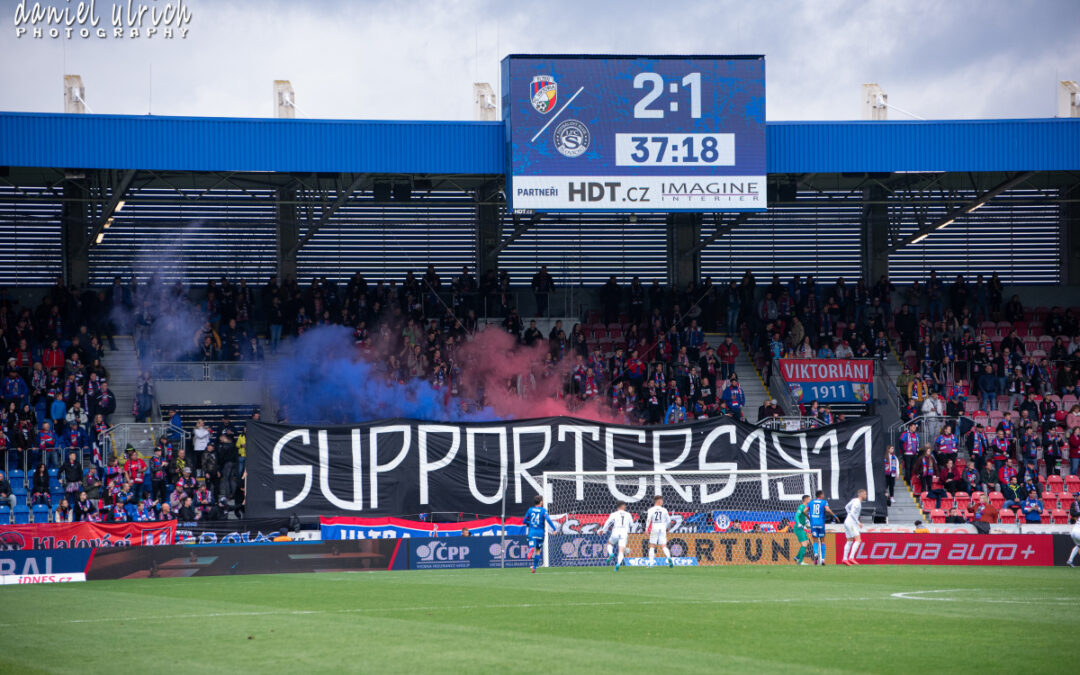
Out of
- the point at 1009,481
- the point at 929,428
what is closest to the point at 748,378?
the point at 929,428

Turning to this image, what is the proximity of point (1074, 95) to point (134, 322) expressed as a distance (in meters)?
29.9

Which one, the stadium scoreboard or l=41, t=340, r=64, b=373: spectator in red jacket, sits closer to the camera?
the stadium scoreboard

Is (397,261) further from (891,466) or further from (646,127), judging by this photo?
(891,466)

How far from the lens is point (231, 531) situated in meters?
29.2

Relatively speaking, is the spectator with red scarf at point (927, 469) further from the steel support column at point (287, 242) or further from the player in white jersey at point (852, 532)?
the steel support column at point (287, 242)

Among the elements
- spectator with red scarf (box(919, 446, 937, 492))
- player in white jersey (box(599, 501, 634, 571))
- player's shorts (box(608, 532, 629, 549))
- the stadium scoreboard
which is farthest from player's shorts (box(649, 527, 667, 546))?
the stadium scoreboard

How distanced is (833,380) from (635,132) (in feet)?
33.3

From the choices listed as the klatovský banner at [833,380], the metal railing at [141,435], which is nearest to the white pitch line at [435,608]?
the metal railing at [141,435]

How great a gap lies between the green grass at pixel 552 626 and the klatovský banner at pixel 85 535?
12.2ft

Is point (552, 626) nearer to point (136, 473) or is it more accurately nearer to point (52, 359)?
point (136, 473)

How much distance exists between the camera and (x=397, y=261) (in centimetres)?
4516

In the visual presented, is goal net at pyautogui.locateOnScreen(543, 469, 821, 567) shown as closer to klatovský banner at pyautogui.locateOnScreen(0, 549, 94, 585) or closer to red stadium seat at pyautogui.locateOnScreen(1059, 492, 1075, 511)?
red stadium seat at pyautogui.locateOnScreen(1059, 492, 1075, 511)

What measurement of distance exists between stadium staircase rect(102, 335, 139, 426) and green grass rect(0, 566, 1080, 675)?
44.7 feet

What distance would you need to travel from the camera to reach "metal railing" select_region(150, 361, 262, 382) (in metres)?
37.1
